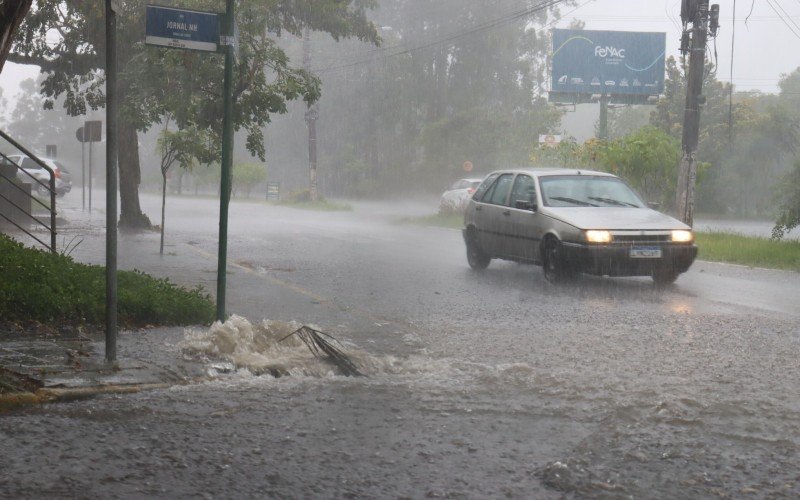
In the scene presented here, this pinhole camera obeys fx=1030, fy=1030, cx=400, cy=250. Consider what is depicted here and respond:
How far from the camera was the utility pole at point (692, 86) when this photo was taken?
2066 centimetres

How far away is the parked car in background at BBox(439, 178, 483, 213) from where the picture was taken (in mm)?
34781

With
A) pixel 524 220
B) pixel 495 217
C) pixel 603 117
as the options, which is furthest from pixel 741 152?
pixel 524 220

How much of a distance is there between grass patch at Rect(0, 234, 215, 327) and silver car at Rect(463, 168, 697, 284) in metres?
5.31

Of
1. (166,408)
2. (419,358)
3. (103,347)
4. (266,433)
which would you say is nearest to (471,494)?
(266,433)

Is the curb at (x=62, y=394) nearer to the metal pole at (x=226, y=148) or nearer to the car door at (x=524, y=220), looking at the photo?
the metal pole at (x=226, y=148)

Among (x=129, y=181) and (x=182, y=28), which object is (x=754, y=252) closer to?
(x=182, y=28)

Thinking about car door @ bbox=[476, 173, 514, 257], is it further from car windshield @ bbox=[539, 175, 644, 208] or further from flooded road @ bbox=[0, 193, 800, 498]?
flooded road @ bbox=[0, 193, 800, 498]

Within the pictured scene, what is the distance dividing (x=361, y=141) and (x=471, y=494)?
6352 cm

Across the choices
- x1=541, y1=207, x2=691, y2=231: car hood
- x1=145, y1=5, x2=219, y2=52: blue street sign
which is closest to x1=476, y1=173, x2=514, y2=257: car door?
x1=541, y1=207, x2=691, y2=231: car hood

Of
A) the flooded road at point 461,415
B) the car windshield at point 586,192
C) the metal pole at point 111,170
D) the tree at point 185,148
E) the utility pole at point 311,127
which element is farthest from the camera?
the utility pole at point 311,127

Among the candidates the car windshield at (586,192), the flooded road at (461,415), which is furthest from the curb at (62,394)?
the car windshield at (586,192)

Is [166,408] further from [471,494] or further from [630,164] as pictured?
[630,164]

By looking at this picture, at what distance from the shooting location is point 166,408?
5824 millimetres

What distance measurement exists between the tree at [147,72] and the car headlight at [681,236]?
25.6 feet
